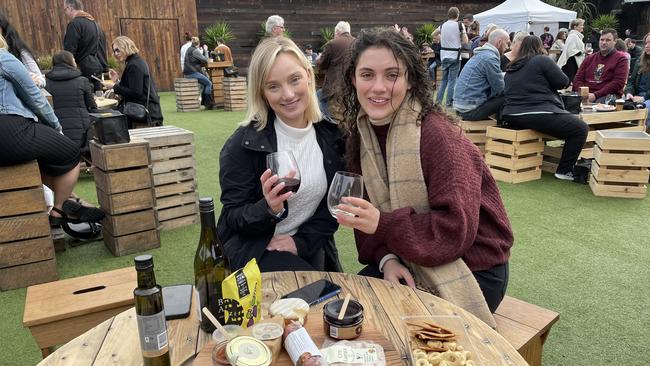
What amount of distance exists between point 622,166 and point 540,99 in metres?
1.05

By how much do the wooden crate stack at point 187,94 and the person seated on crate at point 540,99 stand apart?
302 inches

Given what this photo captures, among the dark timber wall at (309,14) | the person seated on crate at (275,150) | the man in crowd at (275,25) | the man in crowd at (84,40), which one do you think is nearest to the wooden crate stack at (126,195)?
the person seated on crate at (275,150)

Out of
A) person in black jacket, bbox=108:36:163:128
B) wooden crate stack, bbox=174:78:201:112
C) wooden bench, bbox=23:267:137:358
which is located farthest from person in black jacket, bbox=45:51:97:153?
wooden crate stack, bbox=174:78:201:112

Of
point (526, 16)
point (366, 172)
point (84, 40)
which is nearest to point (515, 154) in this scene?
point (366, 172)

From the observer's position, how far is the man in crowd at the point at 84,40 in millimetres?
6547

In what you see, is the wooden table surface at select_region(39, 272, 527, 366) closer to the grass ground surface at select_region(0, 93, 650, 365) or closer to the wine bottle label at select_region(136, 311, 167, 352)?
the wine bottle label at select_region(136, 311, 167, 352)

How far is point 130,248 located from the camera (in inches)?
142

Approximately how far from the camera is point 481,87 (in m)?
5.80

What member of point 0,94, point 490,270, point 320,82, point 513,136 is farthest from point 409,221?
point 320,82

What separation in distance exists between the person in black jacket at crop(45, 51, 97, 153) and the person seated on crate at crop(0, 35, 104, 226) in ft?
4.79

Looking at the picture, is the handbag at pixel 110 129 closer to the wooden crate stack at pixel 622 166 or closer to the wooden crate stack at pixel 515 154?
the wooden crate stack at pixel 515 154

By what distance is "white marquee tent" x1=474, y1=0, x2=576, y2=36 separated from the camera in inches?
570

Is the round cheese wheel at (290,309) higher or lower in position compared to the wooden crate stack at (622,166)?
higher

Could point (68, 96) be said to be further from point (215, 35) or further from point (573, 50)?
point (215, 35)
